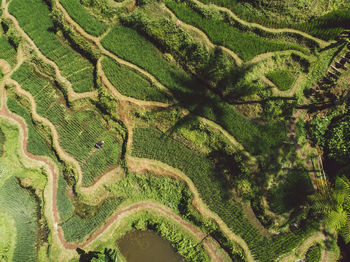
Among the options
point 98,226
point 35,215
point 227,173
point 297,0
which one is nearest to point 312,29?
point 297,0

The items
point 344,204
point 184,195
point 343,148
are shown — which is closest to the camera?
point 344,204

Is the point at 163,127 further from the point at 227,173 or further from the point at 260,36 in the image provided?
the point at 260,36

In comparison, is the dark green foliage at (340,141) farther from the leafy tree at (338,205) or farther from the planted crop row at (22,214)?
the planted crop row at (22,214)

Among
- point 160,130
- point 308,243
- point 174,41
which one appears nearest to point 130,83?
point 160,130

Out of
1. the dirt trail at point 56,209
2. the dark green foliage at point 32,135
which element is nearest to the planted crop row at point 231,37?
the dirt trail at point 56,209

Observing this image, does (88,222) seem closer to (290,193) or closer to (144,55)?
(144,55)
